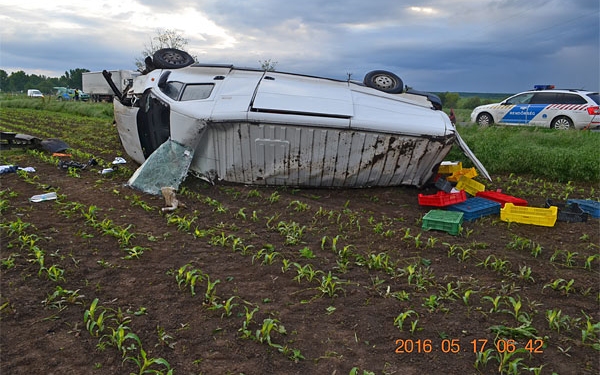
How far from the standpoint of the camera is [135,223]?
14.0 ft

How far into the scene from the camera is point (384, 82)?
257 inches

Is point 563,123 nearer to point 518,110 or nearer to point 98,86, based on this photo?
point 518,110

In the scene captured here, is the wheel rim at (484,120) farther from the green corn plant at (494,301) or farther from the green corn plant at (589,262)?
the green corn plant at (494,301)

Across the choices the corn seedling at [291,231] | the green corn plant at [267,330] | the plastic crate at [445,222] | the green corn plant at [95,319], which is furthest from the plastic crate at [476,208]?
the green corn plant at [95,319]

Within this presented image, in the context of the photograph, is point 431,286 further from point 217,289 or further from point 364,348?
point 217,289

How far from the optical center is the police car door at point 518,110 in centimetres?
1316

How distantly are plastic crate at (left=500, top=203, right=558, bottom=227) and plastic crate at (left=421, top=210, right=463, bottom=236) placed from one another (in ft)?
2.04

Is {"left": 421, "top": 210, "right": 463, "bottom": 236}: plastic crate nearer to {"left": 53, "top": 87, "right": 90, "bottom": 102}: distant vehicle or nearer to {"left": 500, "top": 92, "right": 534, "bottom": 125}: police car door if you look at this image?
{"left": 500, "top": 92, "right": 534, "bottom": 125}: police car door

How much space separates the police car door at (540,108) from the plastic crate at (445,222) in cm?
1031

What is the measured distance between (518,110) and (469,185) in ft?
29.9

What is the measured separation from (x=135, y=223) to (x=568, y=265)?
3928 millimetres

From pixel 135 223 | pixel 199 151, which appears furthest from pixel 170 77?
pixel 135 223

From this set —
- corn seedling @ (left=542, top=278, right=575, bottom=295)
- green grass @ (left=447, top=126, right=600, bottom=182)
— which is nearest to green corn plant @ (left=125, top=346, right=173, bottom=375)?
corn seedling @ (left=542, top=278, right=575, bottom=295)

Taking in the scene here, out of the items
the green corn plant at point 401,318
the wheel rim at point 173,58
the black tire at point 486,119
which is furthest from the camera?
the black tire at point 486,119
